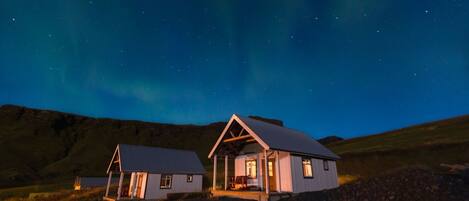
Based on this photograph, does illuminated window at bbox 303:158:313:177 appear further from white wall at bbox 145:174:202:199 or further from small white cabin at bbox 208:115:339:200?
white wall at bbox 145:174:202:199

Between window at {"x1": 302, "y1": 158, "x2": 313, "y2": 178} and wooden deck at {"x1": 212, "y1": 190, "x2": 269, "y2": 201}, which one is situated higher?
window at {"x1": 302, "y1": 158, "x2": 313, "y2": 178}

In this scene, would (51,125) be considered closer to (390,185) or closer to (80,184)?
(80,184)

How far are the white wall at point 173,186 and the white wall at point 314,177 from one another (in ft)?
54.5

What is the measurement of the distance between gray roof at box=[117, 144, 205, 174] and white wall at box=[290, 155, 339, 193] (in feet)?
54.1

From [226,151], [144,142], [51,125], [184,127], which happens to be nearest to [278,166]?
[226,151]

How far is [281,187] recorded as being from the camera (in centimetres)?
1755

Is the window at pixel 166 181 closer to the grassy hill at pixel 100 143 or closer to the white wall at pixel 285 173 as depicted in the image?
the white wall at pixel 285 173

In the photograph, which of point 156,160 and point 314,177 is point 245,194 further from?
point 156,160

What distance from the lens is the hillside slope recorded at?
85.4 m

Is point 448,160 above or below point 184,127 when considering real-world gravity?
below

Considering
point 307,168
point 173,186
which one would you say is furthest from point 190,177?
point 307,168

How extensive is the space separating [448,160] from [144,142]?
10924 cm

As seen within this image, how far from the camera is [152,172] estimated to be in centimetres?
2784

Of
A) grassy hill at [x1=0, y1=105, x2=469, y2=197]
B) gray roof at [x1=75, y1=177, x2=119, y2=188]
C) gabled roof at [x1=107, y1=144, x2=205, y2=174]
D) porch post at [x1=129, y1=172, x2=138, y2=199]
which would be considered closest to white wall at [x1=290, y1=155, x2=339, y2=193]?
gabled roof at [x1=107, y1=144, x2=205, y2=174]
